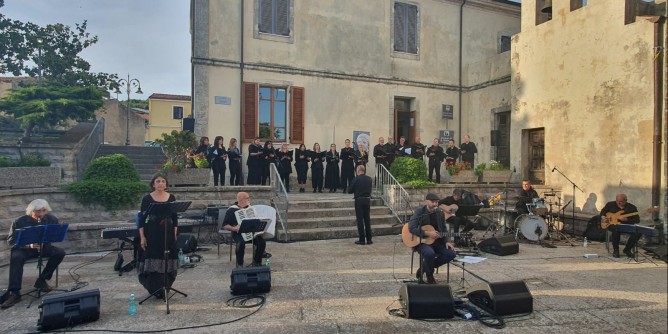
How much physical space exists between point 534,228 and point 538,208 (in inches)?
26.8

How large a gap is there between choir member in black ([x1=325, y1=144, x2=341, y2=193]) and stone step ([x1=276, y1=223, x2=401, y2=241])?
3.44 m

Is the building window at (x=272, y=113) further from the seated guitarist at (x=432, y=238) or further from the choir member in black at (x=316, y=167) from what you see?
the seated guitarist at (x=432, y=238)

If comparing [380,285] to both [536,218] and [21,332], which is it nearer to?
[21,332]

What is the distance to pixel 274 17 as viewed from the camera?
14.1 meters

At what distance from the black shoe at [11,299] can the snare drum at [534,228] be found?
9543 mm

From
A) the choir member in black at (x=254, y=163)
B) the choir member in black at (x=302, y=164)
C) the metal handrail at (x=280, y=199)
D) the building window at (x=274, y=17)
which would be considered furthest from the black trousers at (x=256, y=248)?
the building window at (x=274, y=17)

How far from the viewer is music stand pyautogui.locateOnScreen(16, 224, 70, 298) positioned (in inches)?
211

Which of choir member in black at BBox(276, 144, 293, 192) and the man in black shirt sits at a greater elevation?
choir member in black at BBox(276, 144, 293, 192)

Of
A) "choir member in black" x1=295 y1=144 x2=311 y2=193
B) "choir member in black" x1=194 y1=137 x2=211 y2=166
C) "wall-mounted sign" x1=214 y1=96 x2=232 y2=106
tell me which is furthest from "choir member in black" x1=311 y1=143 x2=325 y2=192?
"choir member in black" x1=194 y1=137 x2=211 y2=166

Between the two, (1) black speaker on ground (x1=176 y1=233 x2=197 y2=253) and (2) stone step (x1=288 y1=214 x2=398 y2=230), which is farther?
(2) stone step (x1=288 y1=214 x2=398 y2=230)

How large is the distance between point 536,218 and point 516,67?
6342mm

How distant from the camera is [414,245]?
20.2ft

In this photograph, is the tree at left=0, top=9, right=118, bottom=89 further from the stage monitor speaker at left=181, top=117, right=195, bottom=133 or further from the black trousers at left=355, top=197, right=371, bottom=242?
the black trousers at left=355, top=197, right=371, bottom=242

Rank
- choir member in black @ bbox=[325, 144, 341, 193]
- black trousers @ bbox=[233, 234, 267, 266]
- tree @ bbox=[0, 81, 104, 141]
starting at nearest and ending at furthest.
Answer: black trousers @ bbox=[233, 234, 267, 266], choir member in black @ bbox=[325, 144, 341, 193], tree @ bbox=[0, 81, 104, 141]
